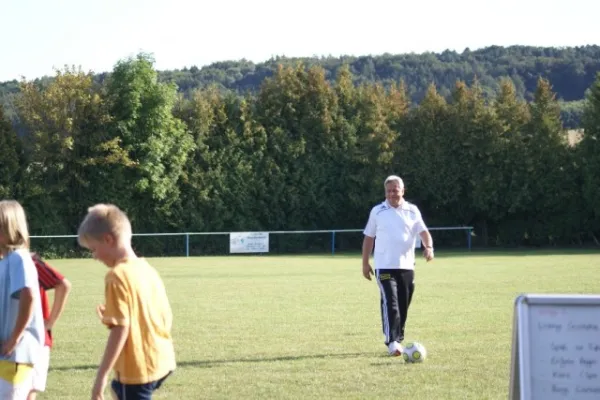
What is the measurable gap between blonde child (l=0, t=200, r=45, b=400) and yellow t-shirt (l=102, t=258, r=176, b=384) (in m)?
0.70

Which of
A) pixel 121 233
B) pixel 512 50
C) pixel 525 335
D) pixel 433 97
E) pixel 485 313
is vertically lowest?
pixel 485 313

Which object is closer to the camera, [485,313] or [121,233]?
[121,233]

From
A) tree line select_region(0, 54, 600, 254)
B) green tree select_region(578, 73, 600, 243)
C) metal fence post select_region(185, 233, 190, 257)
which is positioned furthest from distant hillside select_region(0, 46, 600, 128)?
metal fence post select_region(185, 233, 190, 257)

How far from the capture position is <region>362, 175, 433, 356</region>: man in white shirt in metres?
11.5

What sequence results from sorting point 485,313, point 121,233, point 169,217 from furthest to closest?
point 169,217 → point 485,313 → point 121,233

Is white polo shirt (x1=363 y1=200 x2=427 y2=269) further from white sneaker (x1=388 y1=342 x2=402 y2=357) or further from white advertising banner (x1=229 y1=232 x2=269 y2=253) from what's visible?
white advertising banner (x1=229 y1=232 x2=269 y2=253)

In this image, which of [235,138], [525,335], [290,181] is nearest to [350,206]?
[290,181]

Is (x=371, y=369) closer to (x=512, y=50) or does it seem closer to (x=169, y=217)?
(x=169, y=217)

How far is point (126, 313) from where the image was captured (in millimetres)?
5168

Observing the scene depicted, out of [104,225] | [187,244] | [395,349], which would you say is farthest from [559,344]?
[187,244]

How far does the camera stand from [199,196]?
1767 inches

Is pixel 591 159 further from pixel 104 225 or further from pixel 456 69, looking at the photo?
pixel 456 69

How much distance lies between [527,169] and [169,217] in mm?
16262

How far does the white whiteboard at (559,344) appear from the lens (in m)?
5.60
